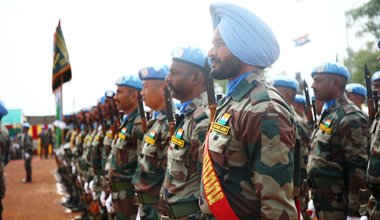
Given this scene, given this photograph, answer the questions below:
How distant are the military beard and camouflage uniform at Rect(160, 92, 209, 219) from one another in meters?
0.88

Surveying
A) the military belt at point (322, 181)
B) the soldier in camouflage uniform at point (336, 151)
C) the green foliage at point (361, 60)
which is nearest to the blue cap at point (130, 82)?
the soldier in camouflage uniform at point (336, 151)

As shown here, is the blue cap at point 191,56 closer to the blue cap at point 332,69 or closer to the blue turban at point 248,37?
the blue turban at point 248,37

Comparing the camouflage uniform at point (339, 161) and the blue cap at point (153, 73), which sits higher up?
the blue cap at point (153, 73)

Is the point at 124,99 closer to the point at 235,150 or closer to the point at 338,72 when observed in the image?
the point at 338,72

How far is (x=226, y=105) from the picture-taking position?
9.50 feet

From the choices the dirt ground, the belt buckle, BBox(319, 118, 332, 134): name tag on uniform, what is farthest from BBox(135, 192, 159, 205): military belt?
the dirt ground

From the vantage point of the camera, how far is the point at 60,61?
457 inches

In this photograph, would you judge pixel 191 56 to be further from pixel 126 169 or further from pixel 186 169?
pixel 126 169

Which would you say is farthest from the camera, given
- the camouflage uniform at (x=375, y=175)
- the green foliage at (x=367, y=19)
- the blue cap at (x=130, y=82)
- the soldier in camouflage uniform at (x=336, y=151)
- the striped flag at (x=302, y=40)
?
the green foliage at (x=367, y=19)

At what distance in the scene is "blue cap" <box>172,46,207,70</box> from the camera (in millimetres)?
4074

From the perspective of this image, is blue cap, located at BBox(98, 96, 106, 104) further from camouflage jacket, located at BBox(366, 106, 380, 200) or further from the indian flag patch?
camouflage jacket, located at BBox(366, 106, 380, 200)

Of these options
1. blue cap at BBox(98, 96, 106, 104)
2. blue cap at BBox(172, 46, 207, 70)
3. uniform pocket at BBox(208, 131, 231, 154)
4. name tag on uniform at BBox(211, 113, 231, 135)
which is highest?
blue cap at BBox(172, 46, 207, 70)

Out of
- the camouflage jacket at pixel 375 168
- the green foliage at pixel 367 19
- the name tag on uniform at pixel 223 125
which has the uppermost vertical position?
the green foliage at pixel 367 19

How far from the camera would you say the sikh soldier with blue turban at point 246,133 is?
2.52m
